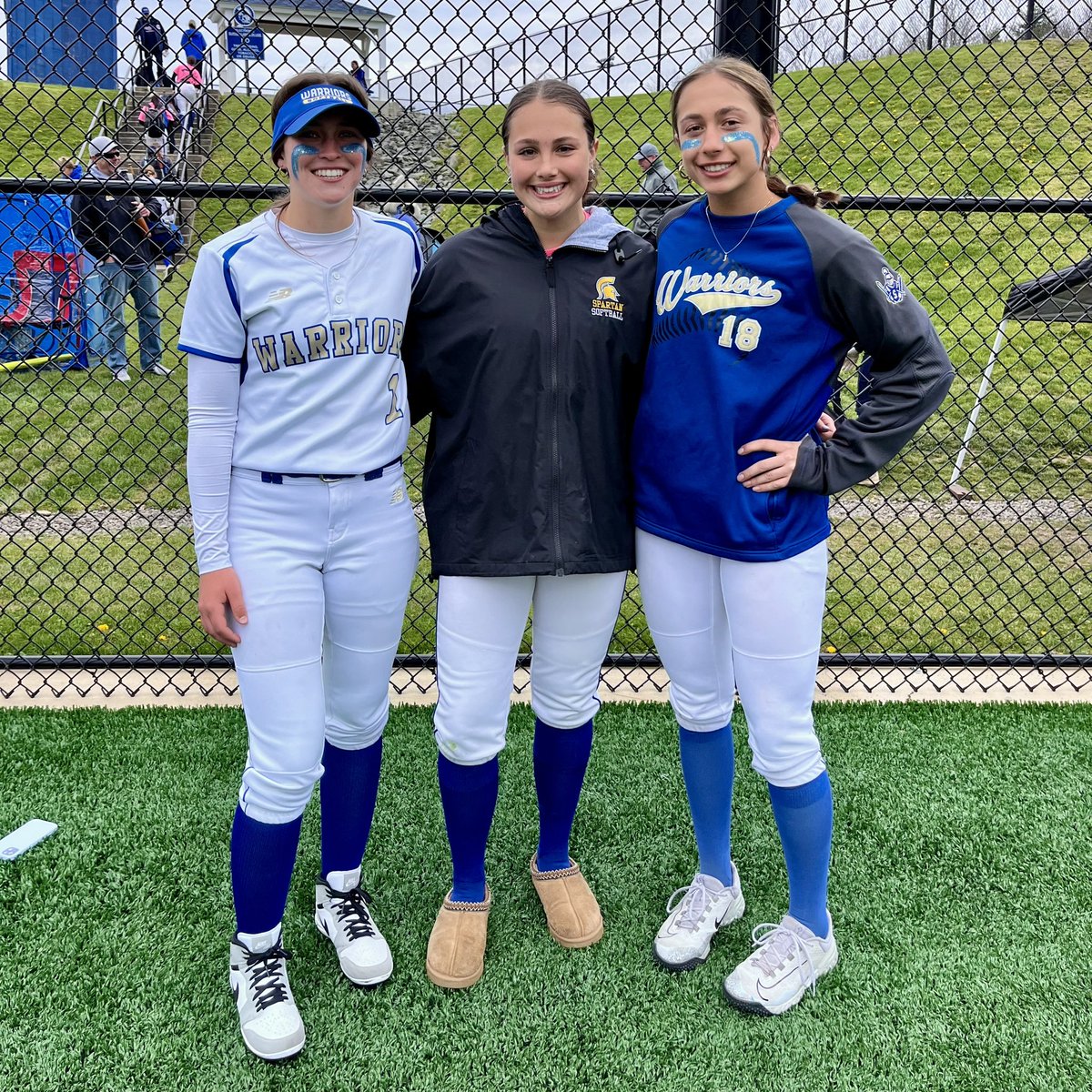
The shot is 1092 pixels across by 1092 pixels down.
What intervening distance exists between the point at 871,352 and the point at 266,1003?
6.34 feet

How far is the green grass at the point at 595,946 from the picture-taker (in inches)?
81.7

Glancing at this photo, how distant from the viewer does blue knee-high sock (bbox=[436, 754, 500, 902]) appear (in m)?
2.33

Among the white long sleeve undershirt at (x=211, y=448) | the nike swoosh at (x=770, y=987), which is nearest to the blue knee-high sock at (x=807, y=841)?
the nike swoosh at (x=770, y=987)

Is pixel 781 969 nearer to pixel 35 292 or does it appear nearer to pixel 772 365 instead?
pixel 772 365

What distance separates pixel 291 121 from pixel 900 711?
2.91 m

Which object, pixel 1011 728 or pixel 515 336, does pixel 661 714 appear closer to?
pixel 1011 728

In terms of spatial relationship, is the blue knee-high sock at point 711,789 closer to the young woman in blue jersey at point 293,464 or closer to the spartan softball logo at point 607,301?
the young woman in blue jersey at point 293,464

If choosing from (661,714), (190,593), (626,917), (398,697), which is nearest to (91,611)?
(190,593)

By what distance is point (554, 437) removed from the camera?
2107 millimetres

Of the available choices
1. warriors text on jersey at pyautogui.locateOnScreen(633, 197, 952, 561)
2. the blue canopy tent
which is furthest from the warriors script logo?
the blue canopy tent

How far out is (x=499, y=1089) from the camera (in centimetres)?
202

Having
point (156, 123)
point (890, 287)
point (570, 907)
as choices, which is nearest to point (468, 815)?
point (570, 907)

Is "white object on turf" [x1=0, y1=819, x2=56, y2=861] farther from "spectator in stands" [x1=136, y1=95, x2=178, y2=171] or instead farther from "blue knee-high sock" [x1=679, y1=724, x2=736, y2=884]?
"spectator in stands" [x1=136, y1=95, x2=178, y2=171]

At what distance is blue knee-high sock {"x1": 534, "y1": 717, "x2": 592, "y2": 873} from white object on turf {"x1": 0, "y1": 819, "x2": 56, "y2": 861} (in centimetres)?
146
